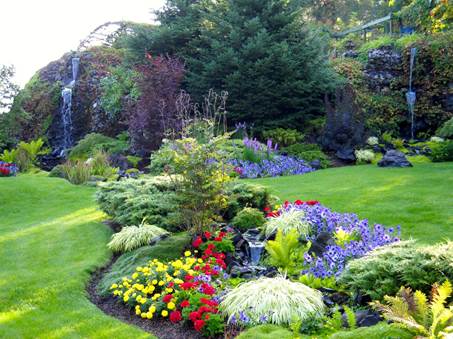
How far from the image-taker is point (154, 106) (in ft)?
49.0

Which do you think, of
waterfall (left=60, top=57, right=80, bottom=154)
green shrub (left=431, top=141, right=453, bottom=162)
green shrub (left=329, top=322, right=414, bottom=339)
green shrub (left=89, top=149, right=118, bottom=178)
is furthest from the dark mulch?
waterfall (left=60, top=57, right=80, bottom=154)

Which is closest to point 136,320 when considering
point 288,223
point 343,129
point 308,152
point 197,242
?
point 197,242

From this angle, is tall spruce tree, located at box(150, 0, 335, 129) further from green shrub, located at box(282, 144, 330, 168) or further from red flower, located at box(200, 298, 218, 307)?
red flower, located at box(200, 298, 218, 307)

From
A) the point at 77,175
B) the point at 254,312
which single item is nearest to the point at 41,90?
the point at 77,175

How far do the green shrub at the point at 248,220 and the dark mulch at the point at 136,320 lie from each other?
209 centimetres

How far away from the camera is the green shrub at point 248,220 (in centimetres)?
695

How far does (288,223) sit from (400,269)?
235cm

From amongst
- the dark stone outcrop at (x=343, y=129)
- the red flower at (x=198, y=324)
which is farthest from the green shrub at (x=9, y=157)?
the red flower at (x=198, y=324)

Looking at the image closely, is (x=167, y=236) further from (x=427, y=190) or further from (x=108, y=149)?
(x=108, y=149)

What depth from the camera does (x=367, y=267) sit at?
14.4 feet

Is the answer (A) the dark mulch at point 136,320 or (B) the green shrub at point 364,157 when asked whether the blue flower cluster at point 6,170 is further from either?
(B) the green shrub at point 364,157

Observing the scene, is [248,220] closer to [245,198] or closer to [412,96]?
[245,198]

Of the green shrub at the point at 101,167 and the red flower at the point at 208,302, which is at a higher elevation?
the green shrub at the point at 101,167

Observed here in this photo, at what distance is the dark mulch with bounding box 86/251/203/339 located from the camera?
436 centimetres
